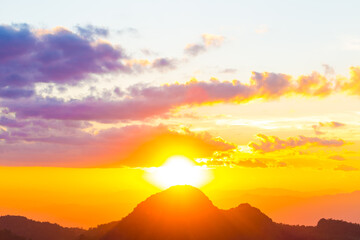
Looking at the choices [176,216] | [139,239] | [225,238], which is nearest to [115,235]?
[139,239]

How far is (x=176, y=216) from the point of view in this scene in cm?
19800

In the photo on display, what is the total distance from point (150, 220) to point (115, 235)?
673 inches

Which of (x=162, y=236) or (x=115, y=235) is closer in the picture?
(x=162, y=236)

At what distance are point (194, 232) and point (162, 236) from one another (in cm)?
1416

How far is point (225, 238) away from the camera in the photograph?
194750 mm

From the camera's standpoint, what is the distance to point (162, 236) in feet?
612

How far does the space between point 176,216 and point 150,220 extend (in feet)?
38.6

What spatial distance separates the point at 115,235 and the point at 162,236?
24.9 metres

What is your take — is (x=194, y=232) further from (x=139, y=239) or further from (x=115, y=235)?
(x=115, y=235)

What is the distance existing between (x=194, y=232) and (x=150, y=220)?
69.5ft

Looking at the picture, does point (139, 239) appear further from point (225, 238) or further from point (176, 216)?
point (225, 238)

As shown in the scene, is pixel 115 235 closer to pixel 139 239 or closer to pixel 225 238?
pixel 139 239

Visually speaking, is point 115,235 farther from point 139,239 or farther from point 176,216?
point 176,216

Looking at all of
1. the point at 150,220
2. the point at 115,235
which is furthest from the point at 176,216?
the point at 115,235
